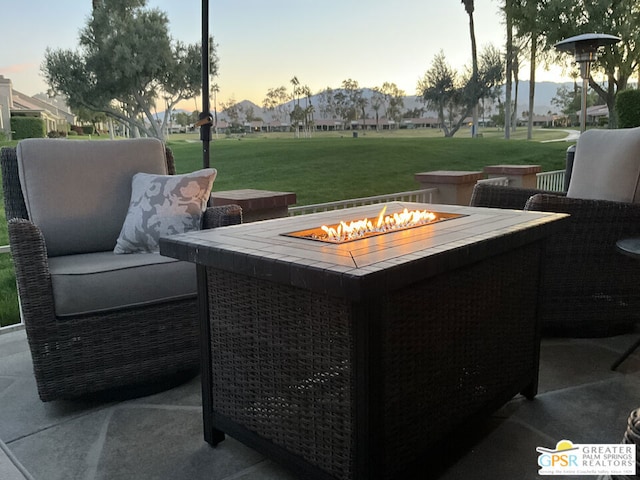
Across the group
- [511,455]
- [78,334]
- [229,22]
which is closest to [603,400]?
[511,455]

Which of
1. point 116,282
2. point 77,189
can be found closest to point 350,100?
point 77,189

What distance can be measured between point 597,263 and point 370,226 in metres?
1.47

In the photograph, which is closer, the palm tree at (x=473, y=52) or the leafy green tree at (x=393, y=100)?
the leafy green tree at (x=393, y=100)

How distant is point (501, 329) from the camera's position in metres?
1.75

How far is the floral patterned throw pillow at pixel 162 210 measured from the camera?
2.36 meters

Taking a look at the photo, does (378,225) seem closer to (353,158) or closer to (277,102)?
(277,102)

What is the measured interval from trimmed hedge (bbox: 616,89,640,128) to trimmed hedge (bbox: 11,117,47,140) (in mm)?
7390

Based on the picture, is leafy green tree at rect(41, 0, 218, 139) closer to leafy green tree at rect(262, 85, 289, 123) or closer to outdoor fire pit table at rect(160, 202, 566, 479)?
leafy green tree at rect(262, 85, 289, 123)

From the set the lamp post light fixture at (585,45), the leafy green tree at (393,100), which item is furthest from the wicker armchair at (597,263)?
the leafy green tree at (393,100)

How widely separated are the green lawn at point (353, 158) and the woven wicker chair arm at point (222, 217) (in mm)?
2423

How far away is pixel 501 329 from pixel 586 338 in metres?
1.20

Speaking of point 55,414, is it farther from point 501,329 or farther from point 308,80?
point 308,80

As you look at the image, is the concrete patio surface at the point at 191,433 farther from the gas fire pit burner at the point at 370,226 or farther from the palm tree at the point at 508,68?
the palm tree at the point at 508,68

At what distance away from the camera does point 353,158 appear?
300 inches
